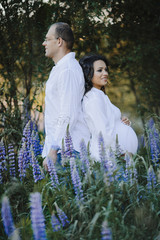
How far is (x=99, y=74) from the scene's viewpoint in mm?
3254

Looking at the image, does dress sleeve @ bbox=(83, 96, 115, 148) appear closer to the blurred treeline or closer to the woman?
the woman

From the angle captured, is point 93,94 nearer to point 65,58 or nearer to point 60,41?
point 65,58

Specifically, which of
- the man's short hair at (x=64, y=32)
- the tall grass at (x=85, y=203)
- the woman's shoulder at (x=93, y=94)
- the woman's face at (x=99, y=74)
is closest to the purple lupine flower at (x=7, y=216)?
the tall grass at (x=85, y=203)

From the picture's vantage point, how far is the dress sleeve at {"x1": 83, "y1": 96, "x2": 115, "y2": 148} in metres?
2.89

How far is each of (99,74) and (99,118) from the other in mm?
644

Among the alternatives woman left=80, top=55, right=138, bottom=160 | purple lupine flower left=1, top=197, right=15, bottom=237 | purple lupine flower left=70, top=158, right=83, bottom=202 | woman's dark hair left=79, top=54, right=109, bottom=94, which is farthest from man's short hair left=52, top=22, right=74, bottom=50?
purple lupine flower left=1, top=197, right=15, bottom=237

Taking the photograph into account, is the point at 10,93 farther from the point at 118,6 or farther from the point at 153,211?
the point at 153,211

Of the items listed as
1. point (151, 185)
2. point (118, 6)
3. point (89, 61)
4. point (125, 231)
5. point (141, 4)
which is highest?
point (141, 4)

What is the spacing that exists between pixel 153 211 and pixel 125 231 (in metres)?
0.40

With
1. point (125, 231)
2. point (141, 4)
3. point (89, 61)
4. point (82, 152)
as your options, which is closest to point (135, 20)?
point (141, 4)

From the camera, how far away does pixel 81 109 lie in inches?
122

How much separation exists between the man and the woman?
11 cm

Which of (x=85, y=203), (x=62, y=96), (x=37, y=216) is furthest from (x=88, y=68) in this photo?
(x=37, y=216)

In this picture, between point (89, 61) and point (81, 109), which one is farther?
point (89, 61)
